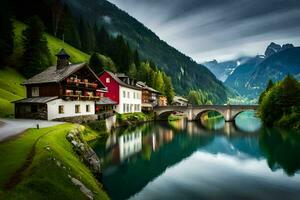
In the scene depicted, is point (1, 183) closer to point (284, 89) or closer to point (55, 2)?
point (284, 89)

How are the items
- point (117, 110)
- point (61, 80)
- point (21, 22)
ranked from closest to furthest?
point (61, 80), point (117, 110), point (21, 22)

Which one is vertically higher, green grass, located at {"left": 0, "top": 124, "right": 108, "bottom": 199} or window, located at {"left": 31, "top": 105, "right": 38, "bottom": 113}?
window, located at {"left": 31, "top": 105, "right": 38, "bottom": 113}

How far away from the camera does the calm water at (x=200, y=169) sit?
74.9 ft

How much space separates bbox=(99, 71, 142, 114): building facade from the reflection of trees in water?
4180cm

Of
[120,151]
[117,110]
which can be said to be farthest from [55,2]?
[120,151]

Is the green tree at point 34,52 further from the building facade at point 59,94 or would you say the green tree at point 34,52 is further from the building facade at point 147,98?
the building facade at point 147,98

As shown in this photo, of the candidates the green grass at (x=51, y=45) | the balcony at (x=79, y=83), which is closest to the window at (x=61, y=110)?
the balcony at (x=79, y=83)

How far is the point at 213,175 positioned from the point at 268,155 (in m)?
16.4

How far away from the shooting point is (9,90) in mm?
58219

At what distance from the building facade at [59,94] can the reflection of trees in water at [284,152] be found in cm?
3402

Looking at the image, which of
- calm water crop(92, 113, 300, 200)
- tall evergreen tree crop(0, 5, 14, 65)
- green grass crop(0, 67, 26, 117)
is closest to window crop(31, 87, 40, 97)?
green grass crop(0, 67, 26, 117)

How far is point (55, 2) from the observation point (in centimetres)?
11038

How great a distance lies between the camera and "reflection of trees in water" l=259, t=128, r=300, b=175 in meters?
32.9

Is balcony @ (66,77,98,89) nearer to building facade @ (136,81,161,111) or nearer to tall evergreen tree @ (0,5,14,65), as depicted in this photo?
tall evergreen tree @ (0,5,14,65)
